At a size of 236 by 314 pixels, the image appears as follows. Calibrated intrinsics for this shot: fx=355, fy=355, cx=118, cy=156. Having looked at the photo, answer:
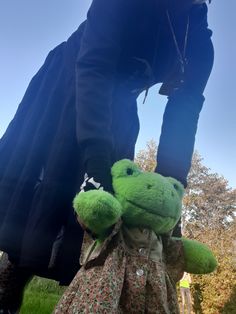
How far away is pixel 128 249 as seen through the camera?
734mm

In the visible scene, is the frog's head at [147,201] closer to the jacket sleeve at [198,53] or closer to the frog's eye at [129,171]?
the frog's eye at [129,171]

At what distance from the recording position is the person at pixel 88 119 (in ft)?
3.00

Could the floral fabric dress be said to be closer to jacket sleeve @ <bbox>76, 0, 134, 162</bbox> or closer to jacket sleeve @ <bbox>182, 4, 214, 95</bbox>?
jacket sleeve @ <bbox>76, 0, 134, 162</bbox>

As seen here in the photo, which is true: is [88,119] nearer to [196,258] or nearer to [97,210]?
[97,210]

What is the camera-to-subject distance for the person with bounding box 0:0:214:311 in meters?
0.92

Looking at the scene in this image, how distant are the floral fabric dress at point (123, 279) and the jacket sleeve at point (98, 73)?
21 centimetres

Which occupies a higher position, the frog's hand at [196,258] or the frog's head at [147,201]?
the frog's head at [147,201]

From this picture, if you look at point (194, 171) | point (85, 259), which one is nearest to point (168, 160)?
point (85, 259)

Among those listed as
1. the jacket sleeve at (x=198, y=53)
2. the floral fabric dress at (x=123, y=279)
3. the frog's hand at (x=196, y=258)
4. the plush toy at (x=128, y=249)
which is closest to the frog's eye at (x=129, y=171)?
the plush toy at (x=128, y=249)

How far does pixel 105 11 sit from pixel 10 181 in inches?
22.9

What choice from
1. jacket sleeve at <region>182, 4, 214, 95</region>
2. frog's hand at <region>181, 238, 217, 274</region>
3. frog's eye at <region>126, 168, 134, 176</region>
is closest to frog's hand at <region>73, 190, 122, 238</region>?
frog's eye at <region>126, 168, 134, 176</region>

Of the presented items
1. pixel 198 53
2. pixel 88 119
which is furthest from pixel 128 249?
pixel 198 53

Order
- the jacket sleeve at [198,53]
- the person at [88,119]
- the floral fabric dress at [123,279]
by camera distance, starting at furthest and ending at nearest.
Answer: the jacket sleeve at [198,53] < the person at [88,119] < the floral fabric dress at [123,279]

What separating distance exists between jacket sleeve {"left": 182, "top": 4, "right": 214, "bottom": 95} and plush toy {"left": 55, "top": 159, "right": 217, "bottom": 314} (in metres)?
0.51
